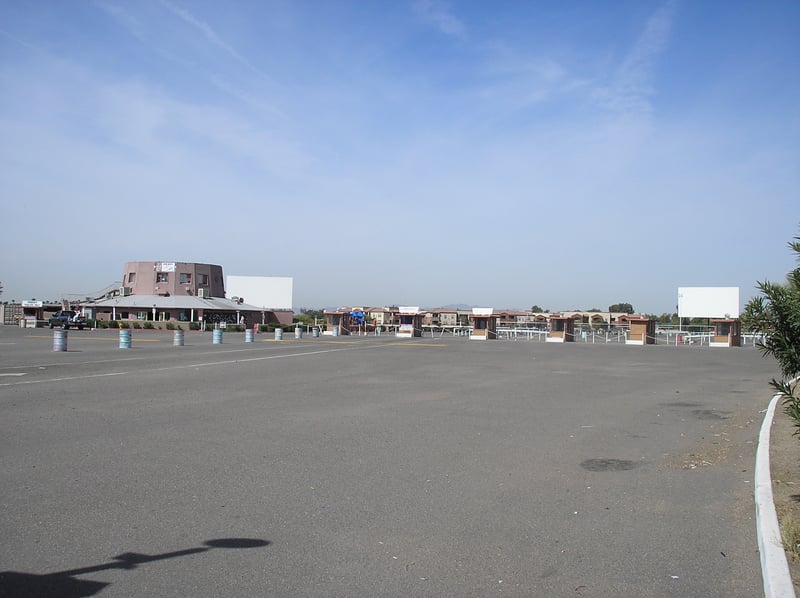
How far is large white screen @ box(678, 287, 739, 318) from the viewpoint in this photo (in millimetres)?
56438

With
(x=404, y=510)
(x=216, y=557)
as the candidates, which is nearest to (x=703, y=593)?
(x=404, y=510)

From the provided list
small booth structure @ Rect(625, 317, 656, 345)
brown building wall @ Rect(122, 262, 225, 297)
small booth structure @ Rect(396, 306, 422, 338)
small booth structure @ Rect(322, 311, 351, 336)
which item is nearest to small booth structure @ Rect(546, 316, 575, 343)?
small booth structure @ Rect(625, 317, 656, 345)

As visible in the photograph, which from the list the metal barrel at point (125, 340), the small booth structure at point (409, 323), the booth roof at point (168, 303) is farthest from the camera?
the booth roof at point (168, 303)

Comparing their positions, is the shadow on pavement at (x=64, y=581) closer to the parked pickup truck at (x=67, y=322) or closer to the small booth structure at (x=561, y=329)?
the small booth structure at (x=561, y=329)

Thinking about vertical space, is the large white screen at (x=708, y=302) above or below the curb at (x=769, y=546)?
above

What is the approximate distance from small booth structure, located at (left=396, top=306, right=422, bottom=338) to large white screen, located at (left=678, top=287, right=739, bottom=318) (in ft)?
77.2

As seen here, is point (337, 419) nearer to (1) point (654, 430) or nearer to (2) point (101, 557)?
(1) point (654, 430)

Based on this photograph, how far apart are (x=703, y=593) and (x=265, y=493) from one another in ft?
13.9

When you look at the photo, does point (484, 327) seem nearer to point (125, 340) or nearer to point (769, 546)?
point (125, 340)

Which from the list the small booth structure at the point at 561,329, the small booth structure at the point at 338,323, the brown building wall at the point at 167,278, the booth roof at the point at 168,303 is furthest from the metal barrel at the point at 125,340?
the brown building wall at the point at 167,278

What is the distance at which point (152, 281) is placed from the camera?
325 feet

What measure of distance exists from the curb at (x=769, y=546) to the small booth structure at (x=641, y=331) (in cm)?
4827

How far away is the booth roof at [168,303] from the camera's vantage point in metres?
89.1

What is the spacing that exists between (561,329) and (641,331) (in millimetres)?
6292
